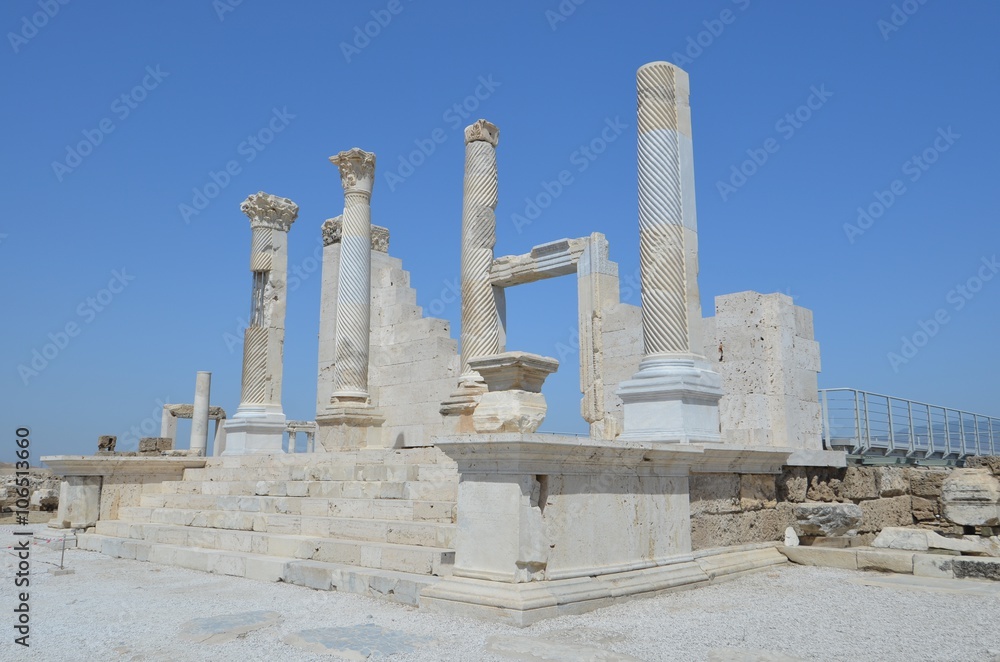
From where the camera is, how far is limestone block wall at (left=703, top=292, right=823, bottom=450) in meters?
10.3

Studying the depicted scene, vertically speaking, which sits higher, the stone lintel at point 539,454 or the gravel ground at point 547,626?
the stone lintel at point 539,454

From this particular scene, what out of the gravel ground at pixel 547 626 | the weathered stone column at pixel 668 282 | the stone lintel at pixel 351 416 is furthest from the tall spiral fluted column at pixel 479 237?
the gravel ground at pixel 547 626

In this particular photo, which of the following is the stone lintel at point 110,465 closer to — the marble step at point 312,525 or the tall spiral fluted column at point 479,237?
the marble step at point 312,525

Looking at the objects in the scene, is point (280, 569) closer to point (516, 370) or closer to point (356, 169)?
point (516, 370)

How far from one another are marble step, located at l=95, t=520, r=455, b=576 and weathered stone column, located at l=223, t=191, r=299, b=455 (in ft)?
15.8

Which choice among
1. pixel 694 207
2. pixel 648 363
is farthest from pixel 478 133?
pixel 648 363

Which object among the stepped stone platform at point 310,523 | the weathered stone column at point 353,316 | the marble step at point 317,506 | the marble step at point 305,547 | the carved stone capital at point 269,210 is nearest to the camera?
the marble step at point 305,547

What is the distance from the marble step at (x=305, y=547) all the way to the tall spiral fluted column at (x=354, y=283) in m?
5.08

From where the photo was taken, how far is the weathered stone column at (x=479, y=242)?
44.4 feet

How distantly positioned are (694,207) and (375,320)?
437 inches

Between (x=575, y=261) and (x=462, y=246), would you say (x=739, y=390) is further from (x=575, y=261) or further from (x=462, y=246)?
(x=462, y=246)

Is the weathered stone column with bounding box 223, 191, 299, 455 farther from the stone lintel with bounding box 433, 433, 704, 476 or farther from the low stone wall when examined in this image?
the stone lintel with bounding box 433, 433, 704, 476

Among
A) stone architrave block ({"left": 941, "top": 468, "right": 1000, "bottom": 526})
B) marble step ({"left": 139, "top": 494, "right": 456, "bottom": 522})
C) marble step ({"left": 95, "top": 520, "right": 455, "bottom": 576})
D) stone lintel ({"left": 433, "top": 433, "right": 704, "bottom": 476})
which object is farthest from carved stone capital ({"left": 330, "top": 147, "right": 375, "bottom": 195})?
stone architrave block ({"left": 941, "top": 468, "right": 1000, "bottom": 526})

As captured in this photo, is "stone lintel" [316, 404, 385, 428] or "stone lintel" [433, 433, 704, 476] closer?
"stone lintel" [433, 433, 704, 476]
